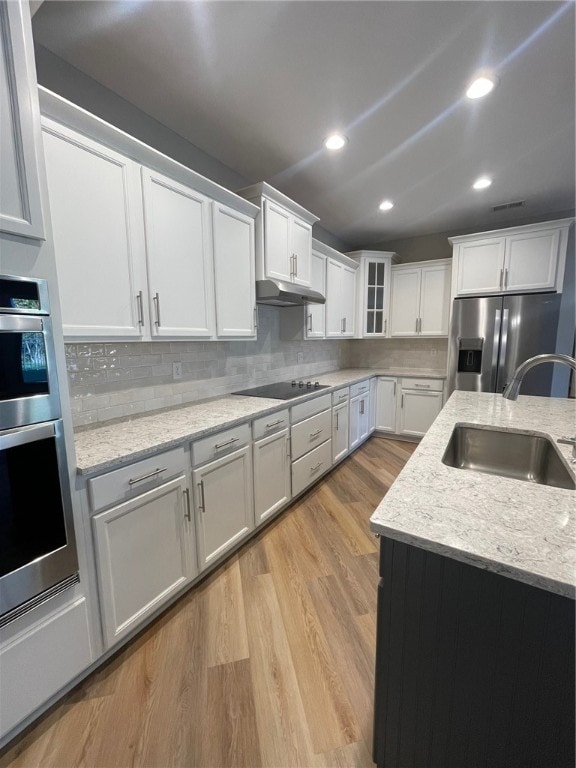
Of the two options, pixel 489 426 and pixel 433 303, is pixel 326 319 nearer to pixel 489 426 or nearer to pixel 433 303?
pixel 433 303

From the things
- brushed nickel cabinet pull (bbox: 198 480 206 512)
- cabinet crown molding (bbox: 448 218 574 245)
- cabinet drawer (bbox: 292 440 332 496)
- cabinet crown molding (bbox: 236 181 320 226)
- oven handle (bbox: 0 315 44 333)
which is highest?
Result: cabinet crown molding (bbox: 448 218 574 245)

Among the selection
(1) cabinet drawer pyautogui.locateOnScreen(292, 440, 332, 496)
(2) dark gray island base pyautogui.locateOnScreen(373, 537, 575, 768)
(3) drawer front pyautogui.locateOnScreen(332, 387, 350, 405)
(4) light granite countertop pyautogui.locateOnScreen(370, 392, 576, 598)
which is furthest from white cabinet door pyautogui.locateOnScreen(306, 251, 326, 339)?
(2) dark gray island base pyautogui.locateOnScreen(373, 537, 575, 768)

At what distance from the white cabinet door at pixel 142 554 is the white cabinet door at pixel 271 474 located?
23.1 inches

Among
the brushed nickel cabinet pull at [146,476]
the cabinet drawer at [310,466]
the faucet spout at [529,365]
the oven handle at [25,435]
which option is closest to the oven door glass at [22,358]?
the oven handle at [25,435]

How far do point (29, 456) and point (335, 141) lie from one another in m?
2.61

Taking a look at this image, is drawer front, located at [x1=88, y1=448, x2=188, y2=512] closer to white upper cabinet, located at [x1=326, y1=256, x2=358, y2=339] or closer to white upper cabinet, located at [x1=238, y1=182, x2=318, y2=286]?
white upper cabinet, located at [x1=238, y1=182, x2=318, y2=286]

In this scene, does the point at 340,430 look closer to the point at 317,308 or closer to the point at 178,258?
the point at 317,308

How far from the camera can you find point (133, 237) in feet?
5.41

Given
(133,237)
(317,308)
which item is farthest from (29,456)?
(317,308)

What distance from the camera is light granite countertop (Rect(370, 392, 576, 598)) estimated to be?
2.19 feet

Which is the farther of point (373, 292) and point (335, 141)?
point (373, 292)

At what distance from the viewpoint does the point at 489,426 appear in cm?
164

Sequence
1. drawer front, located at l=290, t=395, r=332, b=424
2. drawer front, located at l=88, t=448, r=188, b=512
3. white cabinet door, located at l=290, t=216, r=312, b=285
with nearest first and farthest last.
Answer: drawer front, located at l=88, t=448, r=188, b=512, drawer front, located at l=290, t=395, r=332, b=424, white cabinet door, located at l=290, t=216, r=312, b=285

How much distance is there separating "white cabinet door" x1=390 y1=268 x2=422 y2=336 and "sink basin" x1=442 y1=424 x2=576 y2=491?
292 cm
